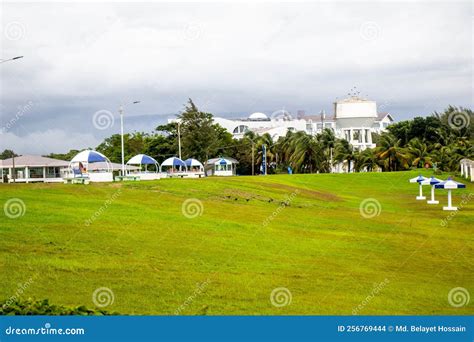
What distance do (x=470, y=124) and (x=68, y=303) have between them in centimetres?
A: 7857

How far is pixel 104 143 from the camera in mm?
99562

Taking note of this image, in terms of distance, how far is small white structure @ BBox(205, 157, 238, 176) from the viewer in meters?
83.8

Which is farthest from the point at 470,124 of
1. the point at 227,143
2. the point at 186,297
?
the point at 186,297
